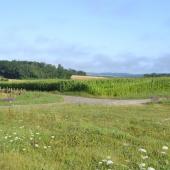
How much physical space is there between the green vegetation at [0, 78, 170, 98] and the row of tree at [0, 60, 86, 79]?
3517cm

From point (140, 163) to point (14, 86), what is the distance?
5271cm

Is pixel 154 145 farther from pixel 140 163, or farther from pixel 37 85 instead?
pixel 37 85

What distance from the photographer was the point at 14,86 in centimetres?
6156

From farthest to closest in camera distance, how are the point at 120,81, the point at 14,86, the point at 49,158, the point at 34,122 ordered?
1. the point at 14,86
2. the point at 120,81
3. the point at 34,122
4. the point at 49,158

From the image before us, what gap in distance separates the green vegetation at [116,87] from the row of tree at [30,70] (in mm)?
35171

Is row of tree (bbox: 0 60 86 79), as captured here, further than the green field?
Yes

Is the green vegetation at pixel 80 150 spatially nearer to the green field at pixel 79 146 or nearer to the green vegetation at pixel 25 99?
the green field at pixel 79 146

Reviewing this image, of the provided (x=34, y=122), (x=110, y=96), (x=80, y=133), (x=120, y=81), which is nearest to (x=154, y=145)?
(x=80, y=133)

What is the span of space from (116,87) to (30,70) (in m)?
43.7

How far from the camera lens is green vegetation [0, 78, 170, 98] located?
5113 centimetres

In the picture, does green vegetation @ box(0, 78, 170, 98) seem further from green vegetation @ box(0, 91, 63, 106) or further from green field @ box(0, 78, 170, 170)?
green field @ box(0, 78, 170, 170)

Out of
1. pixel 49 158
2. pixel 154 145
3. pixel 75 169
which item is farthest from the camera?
pixel 154 145

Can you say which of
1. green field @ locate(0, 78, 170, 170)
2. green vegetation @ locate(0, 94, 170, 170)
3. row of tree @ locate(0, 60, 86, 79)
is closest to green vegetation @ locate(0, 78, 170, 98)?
green field @ locate(0, 78, 170, 170)

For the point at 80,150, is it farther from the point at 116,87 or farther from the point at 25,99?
the point at 116,87
